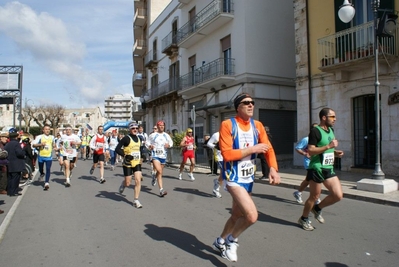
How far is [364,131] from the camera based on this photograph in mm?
12406

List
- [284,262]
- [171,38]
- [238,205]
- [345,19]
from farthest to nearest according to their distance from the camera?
[171,38] → [345,19] → [284,262] → [238,205]

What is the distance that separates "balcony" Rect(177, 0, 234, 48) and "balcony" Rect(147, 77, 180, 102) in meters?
3.30

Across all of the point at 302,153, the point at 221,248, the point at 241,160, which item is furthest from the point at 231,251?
the point at 302,153

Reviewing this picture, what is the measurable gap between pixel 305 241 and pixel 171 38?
2385 cm

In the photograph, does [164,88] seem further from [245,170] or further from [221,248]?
[245,170]

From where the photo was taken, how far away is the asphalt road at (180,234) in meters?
4.16

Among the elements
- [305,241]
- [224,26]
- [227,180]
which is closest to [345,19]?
[305,241]

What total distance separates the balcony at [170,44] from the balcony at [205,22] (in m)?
1.24

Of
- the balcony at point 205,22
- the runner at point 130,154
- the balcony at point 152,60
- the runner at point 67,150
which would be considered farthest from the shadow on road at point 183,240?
the balcony at point 152,60

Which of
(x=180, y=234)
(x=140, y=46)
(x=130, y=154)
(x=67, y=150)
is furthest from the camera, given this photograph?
(x=140, y=46)

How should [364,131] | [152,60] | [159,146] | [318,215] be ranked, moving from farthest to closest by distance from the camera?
[152,60]
[364,131]
[159,146]
[318,215]

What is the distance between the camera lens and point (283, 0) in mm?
18906

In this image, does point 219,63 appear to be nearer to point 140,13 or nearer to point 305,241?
point 305,241

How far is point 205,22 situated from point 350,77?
32.4 ft
